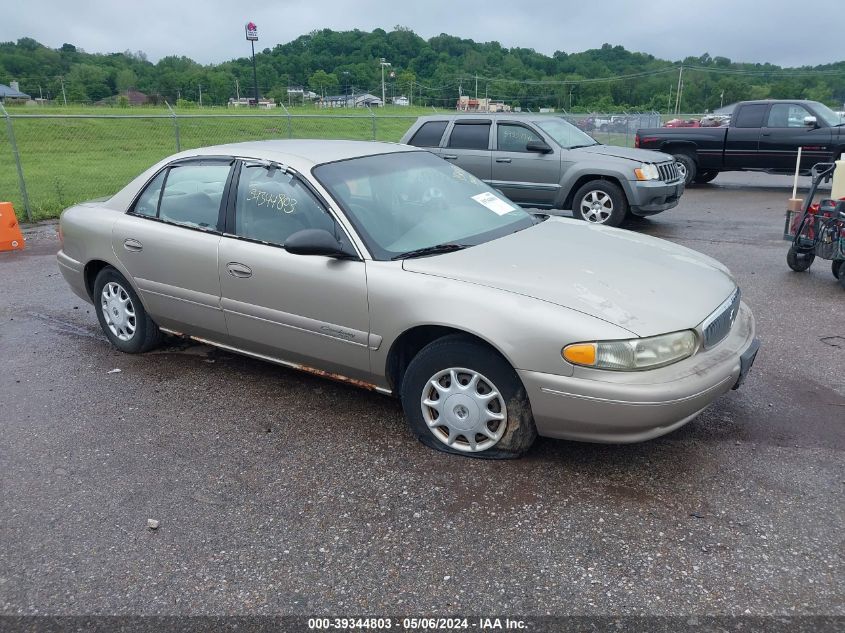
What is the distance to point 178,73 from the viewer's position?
5909 cm

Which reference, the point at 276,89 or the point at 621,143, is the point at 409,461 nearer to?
the point at 621,143

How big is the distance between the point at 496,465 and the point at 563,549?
69 centimetres

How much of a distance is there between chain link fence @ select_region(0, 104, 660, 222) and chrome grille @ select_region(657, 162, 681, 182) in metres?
6.66

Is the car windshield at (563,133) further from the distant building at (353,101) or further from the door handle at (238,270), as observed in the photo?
the distant building at (353,101)

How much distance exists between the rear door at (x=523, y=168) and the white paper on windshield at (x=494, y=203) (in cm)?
556

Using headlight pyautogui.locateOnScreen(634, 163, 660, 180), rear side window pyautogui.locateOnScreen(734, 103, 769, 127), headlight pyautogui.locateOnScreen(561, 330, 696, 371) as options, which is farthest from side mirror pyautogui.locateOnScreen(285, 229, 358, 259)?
rear side window pyautogui.locateOnScreen(734, 103, 769, 127)

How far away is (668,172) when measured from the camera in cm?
996

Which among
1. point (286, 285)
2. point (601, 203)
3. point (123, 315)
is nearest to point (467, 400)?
point (286, 285)

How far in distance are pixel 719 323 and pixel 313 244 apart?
6.91 feet

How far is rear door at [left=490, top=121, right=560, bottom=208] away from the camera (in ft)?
32.6

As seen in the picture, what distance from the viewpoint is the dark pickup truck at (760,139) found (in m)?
13.4

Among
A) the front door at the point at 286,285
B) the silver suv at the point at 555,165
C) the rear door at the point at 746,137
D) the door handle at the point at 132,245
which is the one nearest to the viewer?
the front door at the point at 286,285

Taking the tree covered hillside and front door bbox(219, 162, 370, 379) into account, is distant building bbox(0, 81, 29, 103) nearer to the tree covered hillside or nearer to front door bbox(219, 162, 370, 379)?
the tree covered hillside

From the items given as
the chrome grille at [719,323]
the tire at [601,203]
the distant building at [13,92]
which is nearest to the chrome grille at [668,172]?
the tire at [601,203]
